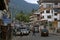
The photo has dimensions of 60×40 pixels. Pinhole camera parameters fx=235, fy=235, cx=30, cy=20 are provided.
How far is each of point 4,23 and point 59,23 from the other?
162 feet

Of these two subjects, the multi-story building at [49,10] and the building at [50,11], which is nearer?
the building at [50,11]

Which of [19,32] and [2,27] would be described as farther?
[19,32]

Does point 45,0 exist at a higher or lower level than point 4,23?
higher

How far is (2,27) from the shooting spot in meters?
23.7

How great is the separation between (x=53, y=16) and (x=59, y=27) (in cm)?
2373

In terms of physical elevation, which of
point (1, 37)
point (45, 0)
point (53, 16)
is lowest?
point (1, 37)

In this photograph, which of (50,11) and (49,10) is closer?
(50,11)

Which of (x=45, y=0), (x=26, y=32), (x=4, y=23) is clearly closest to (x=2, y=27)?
(x=4, y=23)

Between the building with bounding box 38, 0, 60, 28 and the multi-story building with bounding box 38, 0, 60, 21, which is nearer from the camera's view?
the building with bounding box 38, 0, 60, 28

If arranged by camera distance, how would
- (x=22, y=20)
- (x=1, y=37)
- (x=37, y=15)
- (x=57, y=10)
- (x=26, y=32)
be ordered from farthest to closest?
(x=22, y=20) < (x=37, y=15) < (x=57, y=10) < (x=26, y=32) < (x=1, y=37)

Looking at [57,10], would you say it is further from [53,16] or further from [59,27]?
[59,27]

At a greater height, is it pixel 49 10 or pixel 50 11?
pixel 49 10

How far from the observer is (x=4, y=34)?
74.0 feet

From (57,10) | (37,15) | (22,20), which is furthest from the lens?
(22,20)
